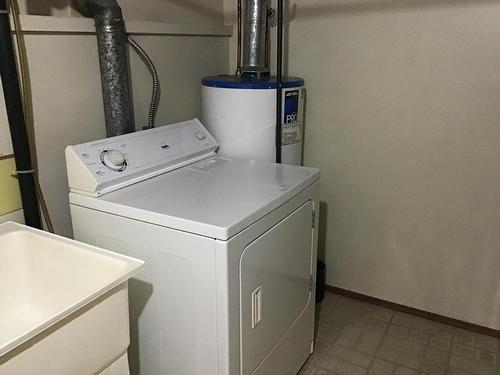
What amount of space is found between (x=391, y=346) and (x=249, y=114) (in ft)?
4.02

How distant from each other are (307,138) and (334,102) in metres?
0.23

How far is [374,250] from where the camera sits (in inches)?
93.0

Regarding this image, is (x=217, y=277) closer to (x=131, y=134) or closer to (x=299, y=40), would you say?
(x=131, y=134)

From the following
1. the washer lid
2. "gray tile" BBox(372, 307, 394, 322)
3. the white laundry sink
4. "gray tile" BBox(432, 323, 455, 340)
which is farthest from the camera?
"gray tile" BBox(372, 307, 394, 322)

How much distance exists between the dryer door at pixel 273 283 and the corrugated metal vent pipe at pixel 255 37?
2.27ft

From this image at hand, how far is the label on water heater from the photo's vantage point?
6.45 feet

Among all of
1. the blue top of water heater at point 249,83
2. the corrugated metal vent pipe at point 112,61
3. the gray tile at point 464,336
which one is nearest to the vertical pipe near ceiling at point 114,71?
the corrugated metal vent pipe at point 112,61

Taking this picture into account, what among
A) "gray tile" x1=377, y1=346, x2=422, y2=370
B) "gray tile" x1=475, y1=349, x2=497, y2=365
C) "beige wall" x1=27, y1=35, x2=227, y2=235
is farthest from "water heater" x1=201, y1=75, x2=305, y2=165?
"gray tile" x1=475, y1=349, x2=497, y2=365

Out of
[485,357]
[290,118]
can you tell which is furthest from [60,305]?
[485,357]

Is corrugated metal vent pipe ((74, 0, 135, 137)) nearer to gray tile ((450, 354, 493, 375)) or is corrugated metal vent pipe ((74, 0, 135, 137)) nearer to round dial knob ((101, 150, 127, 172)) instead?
round dial knob ((101, 150, 127, 172))

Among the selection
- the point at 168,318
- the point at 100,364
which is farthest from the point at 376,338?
the point at 100,364

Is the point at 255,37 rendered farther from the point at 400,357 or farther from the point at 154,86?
the point at 400,357

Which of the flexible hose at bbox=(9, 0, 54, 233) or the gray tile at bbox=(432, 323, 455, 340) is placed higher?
the flexible hose at bbox=(9, 0, 54, 233)

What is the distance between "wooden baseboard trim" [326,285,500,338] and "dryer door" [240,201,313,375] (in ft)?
2.41
